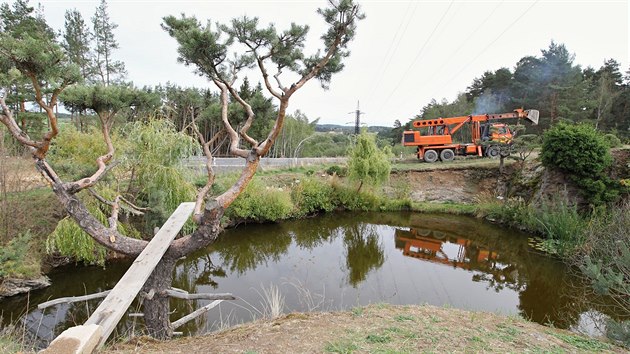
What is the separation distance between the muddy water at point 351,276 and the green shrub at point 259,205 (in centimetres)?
45

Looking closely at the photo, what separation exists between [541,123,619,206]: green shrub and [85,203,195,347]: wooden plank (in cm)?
1051

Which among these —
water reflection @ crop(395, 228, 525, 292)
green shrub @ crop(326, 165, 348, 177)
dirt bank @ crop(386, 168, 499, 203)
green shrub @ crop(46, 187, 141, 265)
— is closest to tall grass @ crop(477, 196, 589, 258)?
water reflection @ crop(395, 228, 525, 292)

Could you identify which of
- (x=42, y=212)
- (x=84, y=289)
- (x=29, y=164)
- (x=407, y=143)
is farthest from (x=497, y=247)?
(x=29, y=164)

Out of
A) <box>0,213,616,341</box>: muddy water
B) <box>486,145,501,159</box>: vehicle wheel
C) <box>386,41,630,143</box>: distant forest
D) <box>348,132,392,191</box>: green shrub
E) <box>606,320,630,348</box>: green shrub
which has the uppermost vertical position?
<box>386,41,630,143</box>: distant forest

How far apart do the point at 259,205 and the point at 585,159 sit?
9.84 m

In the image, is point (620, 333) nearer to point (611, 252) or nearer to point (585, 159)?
point (611, 252)

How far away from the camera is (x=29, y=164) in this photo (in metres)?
7.53

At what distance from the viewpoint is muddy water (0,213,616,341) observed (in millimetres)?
5449

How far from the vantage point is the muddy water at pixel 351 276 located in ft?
17.9

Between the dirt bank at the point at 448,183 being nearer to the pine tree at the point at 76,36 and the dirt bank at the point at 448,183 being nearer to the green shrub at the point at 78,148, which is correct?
the green shrub at the point at 78,148

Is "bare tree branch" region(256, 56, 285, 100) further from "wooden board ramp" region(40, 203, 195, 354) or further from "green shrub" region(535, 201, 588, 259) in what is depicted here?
"green shrub" region(535, 201, 588, 259)

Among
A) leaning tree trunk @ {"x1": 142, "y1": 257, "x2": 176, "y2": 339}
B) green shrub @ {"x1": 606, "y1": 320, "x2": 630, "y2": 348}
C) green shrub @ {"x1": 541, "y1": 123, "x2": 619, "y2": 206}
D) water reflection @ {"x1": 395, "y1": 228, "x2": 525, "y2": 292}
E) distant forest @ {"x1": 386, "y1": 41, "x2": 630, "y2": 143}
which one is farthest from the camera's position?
distant forest @ {"x1": 386, "y1": 41, "x2": 630, "y2": 143}

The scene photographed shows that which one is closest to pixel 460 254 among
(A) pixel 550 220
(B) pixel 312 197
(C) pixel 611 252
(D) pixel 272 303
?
Result: (A) pixel 550 220

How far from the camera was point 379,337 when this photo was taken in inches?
118
